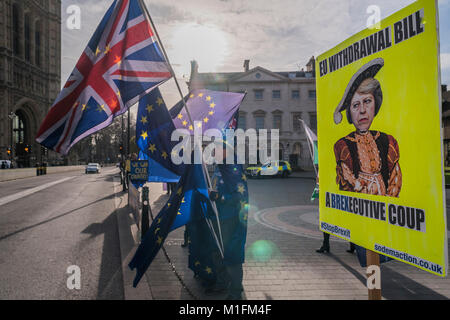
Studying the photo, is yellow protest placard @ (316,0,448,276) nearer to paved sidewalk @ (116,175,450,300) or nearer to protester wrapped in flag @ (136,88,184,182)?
paved sidewalk @ (116,175,450,300)

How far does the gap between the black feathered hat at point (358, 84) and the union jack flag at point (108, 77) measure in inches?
81.1

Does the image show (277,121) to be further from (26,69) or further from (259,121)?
(26,69)

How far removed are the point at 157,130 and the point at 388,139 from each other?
125 inches

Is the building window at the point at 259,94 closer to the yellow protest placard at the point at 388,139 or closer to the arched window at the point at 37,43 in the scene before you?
the yellow protest placard at the point at 388,139

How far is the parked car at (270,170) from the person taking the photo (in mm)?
25844

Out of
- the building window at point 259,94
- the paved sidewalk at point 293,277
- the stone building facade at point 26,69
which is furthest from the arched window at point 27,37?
the paved sidewalk at point 293,277

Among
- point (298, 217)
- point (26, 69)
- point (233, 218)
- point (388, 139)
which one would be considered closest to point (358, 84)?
point (388, 139)

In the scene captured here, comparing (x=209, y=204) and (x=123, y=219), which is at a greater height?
(x=209, y=204)

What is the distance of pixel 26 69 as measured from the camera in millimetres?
59469

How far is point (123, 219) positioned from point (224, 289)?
543 centimetres

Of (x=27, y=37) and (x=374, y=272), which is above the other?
(x=27, y=37)
